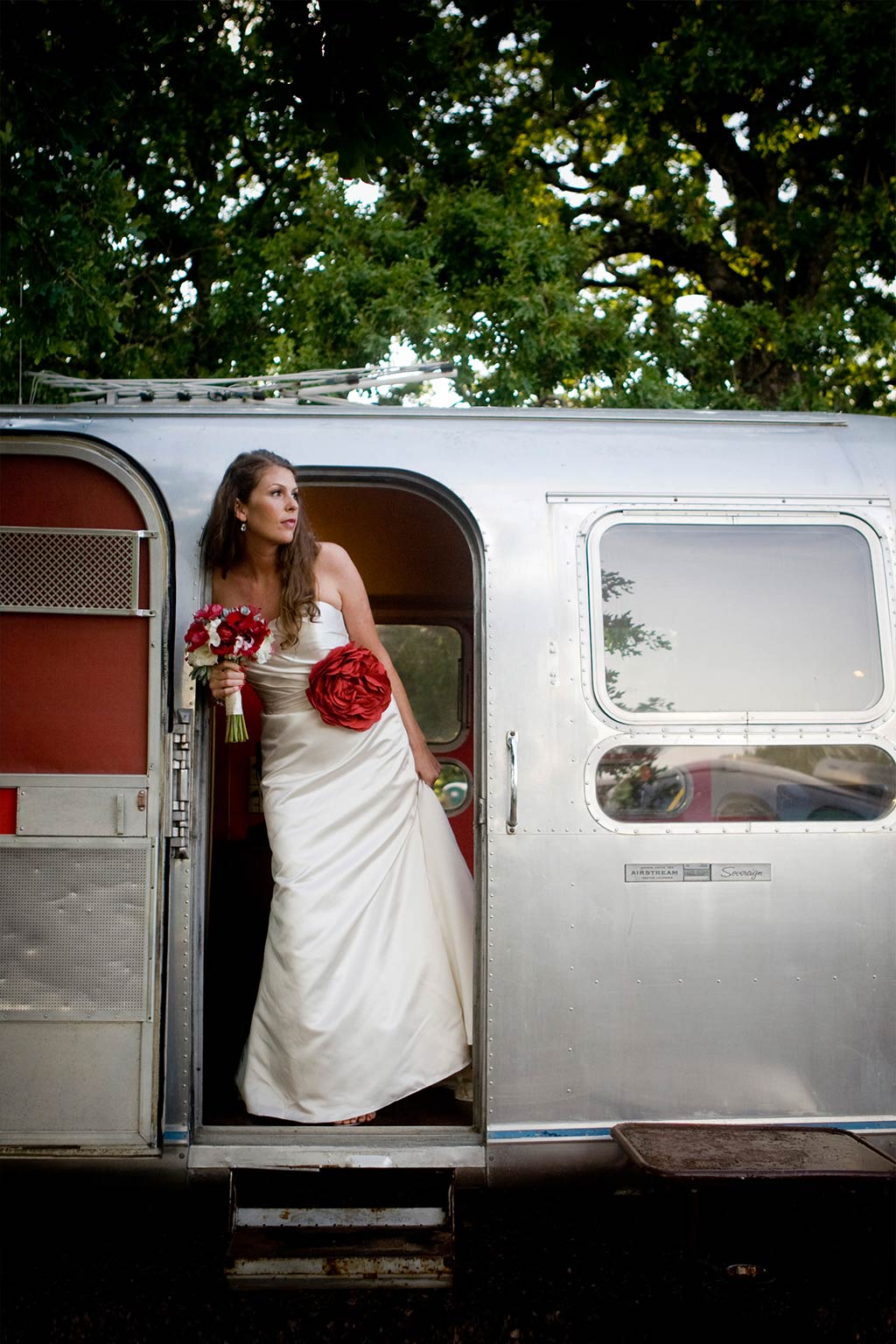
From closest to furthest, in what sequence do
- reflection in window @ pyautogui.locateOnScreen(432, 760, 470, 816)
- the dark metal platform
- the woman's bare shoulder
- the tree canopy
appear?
1. the dark metal platform
2. the woman's bare shoulder
3. the tree canopy
4. reflection in window @ pyautogui.locateOnScreen(432, 760, 470, 816)

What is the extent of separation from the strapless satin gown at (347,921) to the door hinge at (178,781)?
0.45 meters

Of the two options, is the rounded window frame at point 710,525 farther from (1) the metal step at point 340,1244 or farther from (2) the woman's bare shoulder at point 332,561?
(1) the metal step at point 340,1244

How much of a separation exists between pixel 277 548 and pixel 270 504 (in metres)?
0.25

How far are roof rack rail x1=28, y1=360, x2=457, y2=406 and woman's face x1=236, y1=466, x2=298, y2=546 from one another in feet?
2.09

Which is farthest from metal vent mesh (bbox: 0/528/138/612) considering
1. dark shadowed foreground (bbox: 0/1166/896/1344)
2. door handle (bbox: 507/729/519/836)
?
dark shadowed foreground (bbox: 0/1166/896/1344)

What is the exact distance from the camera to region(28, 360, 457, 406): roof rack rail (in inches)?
168

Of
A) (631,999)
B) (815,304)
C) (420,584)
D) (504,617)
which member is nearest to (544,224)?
(815,304)

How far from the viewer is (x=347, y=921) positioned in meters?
3.96

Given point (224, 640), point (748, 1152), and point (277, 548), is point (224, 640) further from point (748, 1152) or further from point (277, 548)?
point (748, 1152)

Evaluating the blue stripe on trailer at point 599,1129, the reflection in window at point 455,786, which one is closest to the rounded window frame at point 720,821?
the blue stripe on trailer at point 599,1129

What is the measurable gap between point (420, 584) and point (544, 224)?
5116mm

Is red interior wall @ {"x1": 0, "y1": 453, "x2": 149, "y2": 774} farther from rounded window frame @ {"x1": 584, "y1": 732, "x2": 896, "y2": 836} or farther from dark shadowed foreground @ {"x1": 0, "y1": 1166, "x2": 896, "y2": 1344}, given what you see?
rounded window frame @ {"x1": 584, "y1": 732, "x2": 896, "y2": 836}

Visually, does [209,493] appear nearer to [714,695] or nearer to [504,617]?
[504,617]

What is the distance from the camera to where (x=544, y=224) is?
9555mm
